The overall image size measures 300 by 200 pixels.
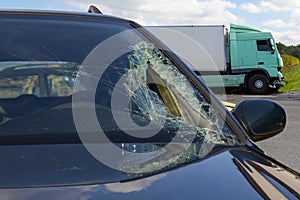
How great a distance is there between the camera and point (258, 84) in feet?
63.4

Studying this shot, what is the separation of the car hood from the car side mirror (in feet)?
1.40

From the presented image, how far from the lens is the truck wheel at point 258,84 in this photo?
62.8 feet

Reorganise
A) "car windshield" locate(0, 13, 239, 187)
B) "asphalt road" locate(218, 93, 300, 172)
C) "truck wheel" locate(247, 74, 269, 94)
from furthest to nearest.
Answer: "truck wheel" locate(247, 74, 269, 94), "asphalt road" locate(218, 93, 300, 172), "car windshield" locate(0, 13, 239, 187)

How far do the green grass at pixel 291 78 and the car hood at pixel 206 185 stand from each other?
20257 millimetres

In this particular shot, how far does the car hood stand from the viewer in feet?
4.09

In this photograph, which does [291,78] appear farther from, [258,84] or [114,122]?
[114,122]

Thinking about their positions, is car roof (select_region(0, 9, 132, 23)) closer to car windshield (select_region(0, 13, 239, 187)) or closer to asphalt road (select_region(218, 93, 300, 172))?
car windshield (select_region(0, 13, 239, 187))

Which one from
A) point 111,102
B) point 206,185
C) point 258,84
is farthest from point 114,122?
point 258,84

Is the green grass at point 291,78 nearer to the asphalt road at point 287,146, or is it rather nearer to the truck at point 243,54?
the truck at point 243,54

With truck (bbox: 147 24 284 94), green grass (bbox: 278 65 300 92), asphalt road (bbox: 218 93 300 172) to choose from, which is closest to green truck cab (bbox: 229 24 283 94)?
truck (bbox: 147 24 284 94)

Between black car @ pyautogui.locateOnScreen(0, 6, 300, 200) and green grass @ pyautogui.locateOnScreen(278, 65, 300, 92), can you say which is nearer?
black car @ pyautogui.locateOnScreen(0, 6, 300, 200)

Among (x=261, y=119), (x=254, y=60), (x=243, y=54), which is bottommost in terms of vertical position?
(x=261, y=119)

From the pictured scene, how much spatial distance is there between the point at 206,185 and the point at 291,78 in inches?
1037

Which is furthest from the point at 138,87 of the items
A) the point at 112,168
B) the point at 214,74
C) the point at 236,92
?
the point at 236,92
